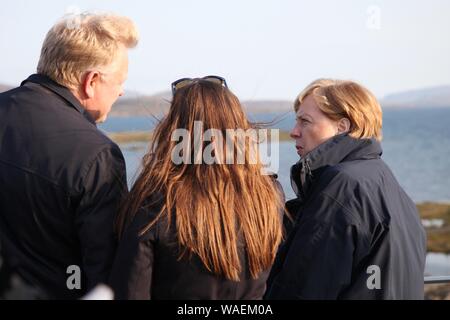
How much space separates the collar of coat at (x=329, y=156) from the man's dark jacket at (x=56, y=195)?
0.72 m

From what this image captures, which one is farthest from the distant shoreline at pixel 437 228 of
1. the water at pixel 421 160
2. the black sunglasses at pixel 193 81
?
the black sunglasses at pixel 193 81

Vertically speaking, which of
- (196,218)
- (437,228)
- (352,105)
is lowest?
(437,228)

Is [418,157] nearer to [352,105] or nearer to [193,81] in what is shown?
[352,105]

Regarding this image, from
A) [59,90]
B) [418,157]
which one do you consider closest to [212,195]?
[59,90]

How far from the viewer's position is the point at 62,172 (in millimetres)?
2668

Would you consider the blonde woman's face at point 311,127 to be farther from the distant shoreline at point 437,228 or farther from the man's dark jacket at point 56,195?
the distant shoreline at point 437,228

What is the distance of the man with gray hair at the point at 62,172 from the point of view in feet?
8.74

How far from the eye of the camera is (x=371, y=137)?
10.00 ft

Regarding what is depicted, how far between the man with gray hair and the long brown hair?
16cm

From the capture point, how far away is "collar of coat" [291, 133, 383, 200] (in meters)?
2.89

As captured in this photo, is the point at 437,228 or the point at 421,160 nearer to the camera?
the point at 437,228

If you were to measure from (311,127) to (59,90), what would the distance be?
129 cm

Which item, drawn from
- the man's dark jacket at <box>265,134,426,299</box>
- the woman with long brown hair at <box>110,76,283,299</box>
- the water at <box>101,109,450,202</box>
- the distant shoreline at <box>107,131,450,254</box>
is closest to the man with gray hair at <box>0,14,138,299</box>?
the woman with long brown hair at <box>110,76,283,299</box>
